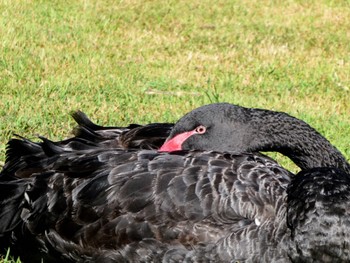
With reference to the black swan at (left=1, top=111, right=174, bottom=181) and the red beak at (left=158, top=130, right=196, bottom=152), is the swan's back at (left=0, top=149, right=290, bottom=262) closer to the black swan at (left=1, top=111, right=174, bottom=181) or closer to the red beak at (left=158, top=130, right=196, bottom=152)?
the black swan at (left=1, top=111, right=174, bottom=181)

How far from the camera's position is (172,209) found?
13.1ft

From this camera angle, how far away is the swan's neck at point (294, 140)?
5047 mm

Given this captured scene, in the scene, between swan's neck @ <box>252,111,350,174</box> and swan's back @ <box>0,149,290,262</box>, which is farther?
swan's neck @ <box>252,111,350,174</box>

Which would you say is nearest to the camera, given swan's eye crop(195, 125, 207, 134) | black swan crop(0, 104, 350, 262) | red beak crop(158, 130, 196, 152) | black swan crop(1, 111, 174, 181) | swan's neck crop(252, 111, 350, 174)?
black swan crop(0, 104, 350, 262)

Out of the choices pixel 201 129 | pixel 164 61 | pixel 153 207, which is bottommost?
Result: pixel 164 61

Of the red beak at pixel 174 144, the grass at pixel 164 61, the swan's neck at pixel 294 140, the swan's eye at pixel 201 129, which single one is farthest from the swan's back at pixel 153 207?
the grass at pixel 164 61

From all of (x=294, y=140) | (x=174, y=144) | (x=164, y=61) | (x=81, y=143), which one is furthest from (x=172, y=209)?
(x=164, y=61)

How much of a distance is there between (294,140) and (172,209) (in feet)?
4.52

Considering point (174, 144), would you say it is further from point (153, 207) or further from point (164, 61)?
point (164, 61)

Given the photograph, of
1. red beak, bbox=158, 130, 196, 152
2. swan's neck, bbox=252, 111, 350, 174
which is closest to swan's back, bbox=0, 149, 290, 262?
red beak, bbox=158, 130, 196, 152

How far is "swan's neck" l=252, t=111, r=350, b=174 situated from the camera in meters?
5.05

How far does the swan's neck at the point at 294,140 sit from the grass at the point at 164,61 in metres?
1.06

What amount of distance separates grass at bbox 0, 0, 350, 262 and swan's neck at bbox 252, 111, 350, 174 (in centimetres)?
106

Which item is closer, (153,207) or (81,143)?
(153,207)
